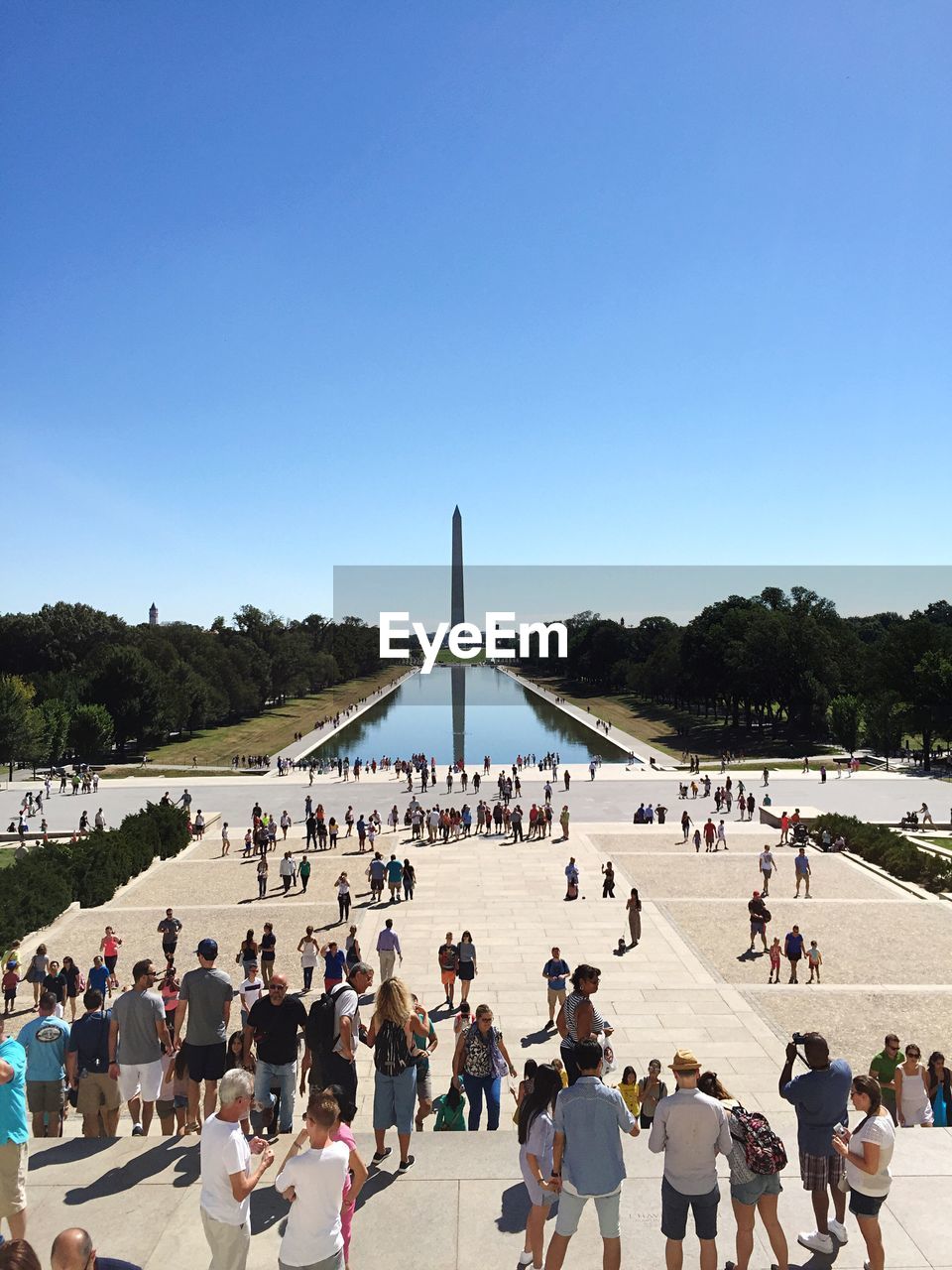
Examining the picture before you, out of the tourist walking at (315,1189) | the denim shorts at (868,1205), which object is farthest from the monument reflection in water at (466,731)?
the tourist walking at (315,1189)

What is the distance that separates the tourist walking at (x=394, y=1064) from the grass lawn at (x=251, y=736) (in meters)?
49.6

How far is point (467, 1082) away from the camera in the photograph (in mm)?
8484

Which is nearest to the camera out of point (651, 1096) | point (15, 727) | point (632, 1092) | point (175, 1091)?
point (175, 1091)

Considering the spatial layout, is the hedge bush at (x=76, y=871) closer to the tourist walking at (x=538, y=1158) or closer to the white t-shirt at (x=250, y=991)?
the white t-shirt at (x=250, y=991)

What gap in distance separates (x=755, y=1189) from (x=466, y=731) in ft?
239

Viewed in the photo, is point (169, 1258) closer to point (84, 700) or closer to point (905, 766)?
point (905, 766)

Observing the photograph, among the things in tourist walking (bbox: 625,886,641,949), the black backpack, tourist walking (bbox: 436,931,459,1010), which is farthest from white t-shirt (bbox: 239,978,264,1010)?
tourist walking (bbox: 625,886,641,949)

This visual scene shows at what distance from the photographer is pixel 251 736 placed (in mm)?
74375

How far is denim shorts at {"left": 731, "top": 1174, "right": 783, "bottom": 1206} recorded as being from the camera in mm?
5281

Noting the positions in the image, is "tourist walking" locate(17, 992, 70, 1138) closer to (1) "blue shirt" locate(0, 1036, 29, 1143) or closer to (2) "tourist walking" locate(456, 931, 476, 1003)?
(1) "blue shirt" locate(0, 1036, 29, 1143)

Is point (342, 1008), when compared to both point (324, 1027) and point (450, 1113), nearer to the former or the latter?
point (324, 1027)

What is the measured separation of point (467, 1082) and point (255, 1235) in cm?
320

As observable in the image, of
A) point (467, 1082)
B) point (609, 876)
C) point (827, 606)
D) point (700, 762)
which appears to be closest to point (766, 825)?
point (609, 876)

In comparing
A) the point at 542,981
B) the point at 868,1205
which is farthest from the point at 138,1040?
the point at 542,981
